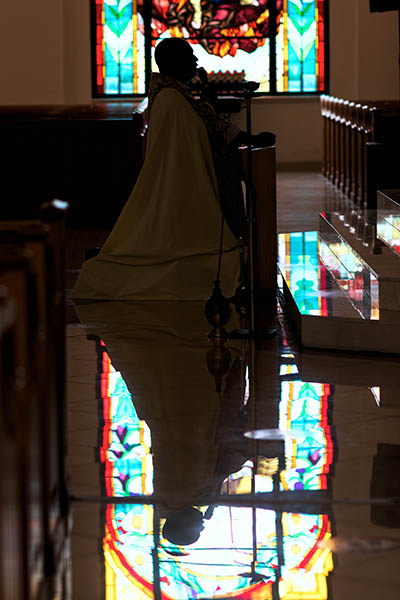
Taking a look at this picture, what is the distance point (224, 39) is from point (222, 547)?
14815 millimetres

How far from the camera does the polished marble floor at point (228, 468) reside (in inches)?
111

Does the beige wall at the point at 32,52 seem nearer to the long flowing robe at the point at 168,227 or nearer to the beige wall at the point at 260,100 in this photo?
the beige wall at the point at 260,100

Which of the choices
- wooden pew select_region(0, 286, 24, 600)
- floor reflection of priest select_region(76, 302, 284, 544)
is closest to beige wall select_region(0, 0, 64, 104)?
floor reflection of priest select_region(76, 302, 284, 544)

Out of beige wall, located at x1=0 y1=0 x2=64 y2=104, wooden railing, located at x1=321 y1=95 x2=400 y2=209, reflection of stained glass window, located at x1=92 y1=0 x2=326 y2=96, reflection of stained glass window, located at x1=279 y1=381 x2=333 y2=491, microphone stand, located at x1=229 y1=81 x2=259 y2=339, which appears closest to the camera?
reflection of stained glass window, located at x1=279 y1=381 x2=333 y2=491

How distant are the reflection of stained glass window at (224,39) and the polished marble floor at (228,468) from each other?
38.7 feet

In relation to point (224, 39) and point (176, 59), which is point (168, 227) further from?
point (224, 39)

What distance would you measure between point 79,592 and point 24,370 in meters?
0.80

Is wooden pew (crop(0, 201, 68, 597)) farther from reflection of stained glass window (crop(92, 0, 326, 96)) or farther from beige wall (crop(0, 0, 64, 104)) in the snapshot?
reflection of stained glass window (crop(92, 0, 326, 96))

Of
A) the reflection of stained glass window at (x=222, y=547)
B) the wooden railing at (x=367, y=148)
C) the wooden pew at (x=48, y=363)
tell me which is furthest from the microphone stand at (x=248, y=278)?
the wooden railing at (x=367, y=148)

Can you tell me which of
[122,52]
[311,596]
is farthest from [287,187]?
[311,596]

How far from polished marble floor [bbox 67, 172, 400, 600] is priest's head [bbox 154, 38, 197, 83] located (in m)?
1.76

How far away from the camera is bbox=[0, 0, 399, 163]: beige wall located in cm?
1636

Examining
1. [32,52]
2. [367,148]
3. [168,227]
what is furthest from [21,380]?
[32,52]

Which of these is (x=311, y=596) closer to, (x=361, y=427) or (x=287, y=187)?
(x=361, y=427)
